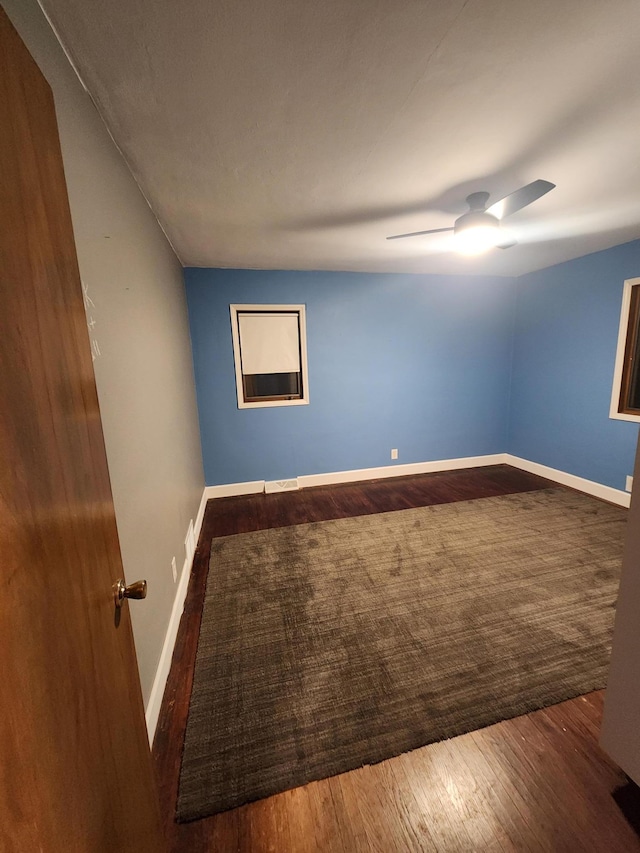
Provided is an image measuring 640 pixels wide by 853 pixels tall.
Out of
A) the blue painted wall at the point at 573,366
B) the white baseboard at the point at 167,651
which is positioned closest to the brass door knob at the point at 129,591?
the white baseboard at the point at 167,651

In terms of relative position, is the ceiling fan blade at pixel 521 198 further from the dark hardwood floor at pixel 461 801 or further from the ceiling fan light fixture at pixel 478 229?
the dark hardwood floor at pixel 461 801

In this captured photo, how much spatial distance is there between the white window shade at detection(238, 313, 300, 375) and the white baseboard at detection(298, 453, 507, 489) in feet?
4.44

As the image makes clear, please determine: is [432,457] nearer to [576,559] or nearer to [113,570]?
[576,559]

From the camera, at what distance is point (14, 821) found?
14.7 inches

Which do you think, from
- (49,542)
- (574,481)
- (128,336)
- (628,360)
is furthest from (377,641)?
(628,360)

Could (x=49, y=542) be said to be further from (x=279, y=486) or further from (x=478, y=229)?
(x=279, y=486)

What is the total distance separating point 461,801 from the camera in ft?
3.51

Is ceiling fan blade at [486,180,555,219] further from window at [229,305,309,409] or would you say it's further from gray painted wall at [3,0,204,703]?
window at [229,305,309,409]

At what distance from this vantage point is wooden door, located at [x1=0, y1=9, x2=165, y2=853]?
0.42 metres

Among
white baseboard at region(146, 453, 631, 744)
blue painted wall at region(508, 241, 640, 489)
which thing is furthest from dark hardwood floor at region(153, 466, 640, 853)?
blue painted wall at region(508, 241, 640, 489)

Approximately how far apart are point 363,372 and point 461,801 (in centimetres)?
334

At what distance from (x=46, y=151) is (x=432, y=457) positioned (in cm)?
423

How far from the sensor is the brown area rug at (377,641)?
1.23m

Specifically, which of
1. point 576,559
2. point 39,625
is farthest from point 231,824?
point 576,559
